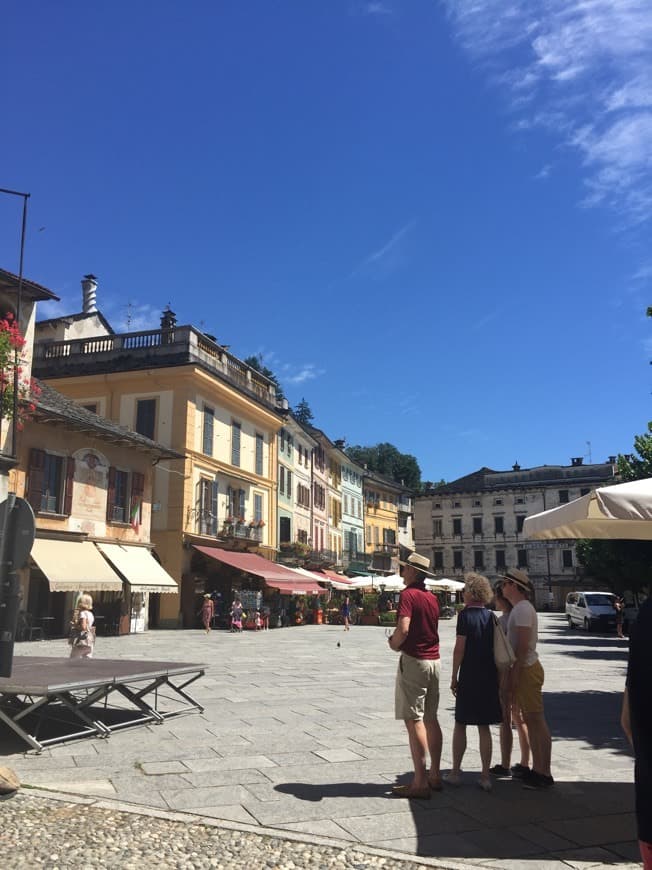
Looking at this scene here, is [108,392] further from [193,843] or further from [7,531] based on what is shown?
[193,843]

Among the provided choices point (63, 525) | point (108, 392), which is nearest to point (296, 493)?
point (108, 392)

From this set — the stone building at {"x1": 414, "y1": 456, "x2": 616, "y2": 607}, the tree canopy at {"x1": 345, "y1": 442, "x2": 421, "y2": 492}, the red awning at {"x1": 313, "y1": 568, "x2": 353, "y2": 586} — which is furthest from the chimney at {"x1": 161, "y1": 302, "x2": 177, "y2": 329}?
the tree canopy at {"x1": 345, "y1": 442, "x2": 421, "y2": 492}

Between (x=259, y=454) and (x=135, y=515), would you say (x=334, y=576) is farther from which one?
(x=135, y=515)

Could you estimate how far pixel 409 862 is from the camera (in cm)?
411

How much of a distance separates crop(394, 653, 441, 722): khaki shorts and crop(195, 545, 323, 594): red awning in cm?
2445

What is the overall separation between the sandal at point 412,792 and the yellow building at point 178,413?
2426 cm

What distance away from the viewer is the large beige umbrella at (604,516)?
18.1 feet

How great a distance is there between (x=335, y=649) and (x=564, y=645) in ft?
25.3

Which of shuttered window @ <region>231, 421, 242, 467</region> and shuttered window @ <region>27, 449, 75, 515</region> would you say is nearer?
shuttered window @ <region>27, 449, 75, 515</region>

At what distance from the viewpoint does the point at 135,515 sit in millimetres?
26594

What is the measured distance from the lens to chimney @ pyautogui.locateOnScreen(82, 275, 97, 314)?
3616 centimetres

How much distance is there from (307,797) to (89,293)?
3445 centimetres

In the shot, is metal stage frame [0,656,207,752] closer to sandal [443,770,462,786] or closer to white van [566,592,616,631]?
sandal [443,770,462,786]

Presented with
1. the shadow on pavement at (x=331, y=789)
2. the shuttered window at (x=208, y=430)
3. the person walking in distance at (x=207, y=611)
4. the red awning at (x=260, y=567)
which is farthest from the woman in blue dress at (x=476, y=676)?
the shuttered window at (x=208, y=430)
